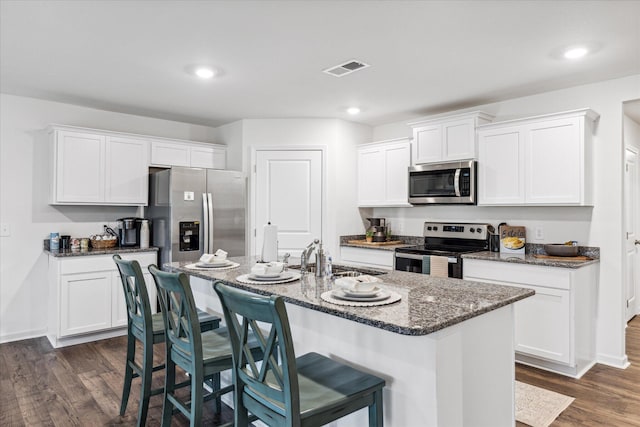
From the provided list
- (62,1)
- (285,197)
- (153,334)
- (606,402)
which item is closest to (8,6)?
(62,1)

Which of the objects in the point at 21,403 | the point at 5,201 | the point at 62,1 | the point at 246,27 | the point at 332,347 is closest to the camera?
the point at 332,347

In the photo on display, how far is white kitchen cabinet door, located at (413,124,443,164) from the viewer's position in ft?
14.1

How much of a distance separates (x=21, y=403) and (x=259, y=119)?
137 inches

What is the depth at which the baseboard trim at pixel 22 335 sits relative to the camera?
4012 mm

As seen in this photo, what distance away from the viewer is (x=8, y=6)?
2293 mm

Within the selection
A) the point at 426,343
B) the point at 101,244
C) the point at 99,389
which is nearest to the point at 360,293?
the point at 426,343

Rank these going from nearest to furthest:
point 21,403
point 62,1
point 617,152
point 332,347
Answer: point 332,347
point 62,1
point 21,403
point 617,152

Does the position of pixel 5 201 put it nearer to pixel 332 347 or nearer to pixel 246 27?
pixel 246 27

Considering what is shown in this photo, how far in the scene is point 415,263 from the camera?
414cm

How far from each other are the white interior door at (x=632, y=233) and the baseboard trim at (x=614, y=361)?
150 cm

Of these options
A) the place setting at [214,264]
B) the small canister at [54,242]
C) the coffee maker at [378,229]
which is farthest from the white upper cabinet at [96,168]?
the coffee maker at [378,229]

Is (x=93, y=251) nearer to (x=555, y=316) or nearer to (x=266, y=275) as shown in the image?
(x=266, y=275)

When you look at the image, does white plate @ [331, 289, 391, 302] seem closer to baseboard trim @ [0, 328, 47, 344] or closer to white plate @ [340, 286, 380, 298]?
white plate @ [340, 286, 380, 298]

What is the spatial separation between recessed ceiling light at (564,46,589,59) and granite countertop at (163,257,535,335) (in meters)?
1.88
